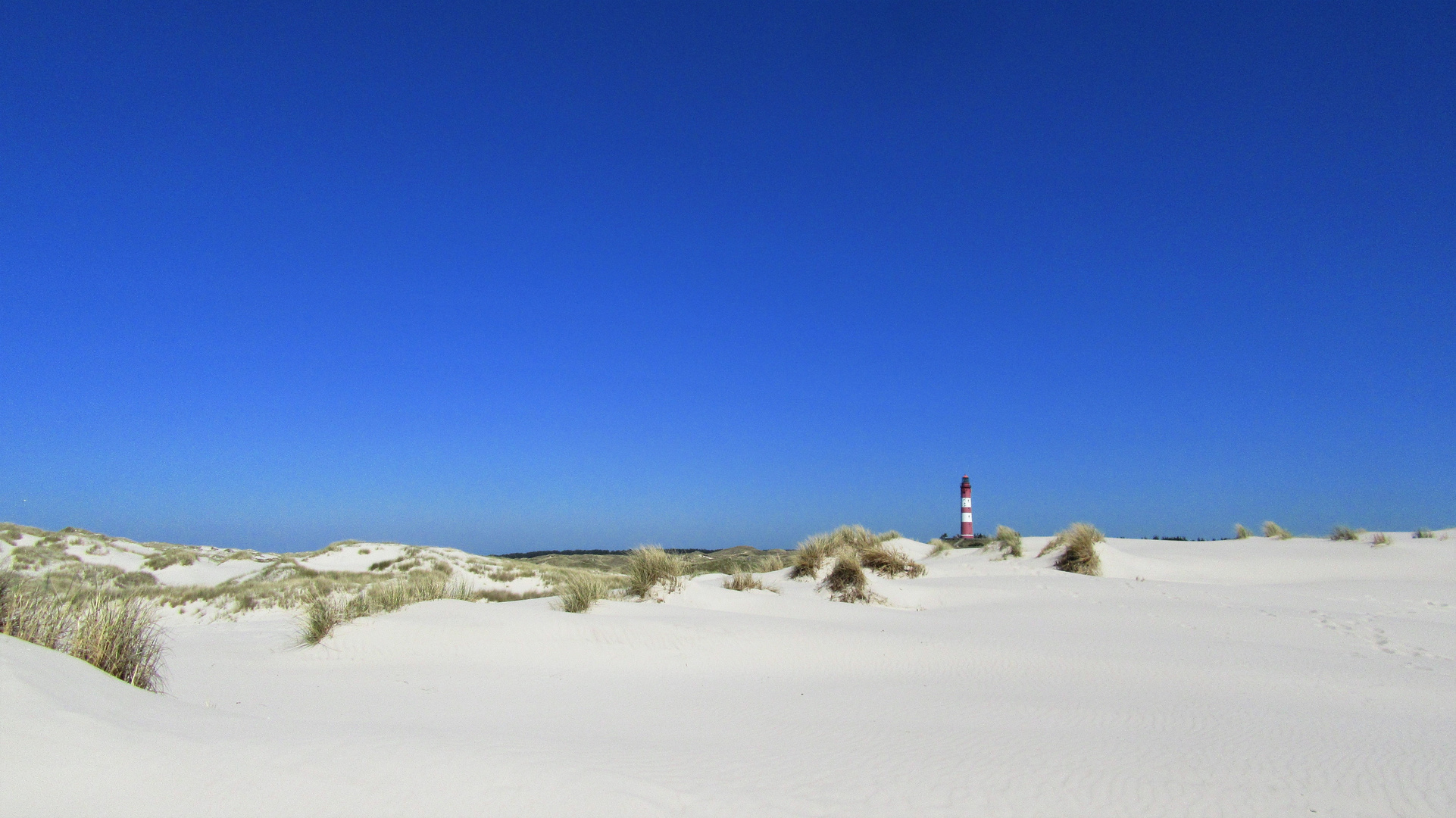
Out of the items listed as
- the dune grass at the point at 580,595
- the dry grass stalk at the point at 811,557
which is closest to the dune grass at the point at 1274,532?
the dry grass stalk at the point at 811,557

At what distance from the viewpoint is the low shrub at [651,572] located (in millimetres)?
12023

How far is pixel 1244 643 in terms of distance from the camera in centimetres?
873

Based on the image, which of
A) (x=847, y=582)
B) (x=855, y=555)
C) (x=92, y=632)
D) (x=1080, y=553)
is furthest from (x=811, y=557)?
(x=92, y=632)

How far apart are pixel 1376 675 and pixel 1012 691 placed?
148 inches

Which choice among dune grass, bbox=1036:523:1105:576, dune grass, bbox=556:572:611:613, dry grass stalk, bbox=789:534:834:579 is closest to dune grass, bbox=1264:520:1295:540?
dune grass, bbox=1036:523:1105:576

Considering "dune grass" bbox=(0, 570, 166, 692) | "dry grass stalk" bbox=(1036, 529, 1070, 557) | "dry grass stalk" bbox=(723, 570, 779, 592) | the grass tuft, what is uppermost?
"dry grass stalk" bbox=(1036, 529, 1070, 557)

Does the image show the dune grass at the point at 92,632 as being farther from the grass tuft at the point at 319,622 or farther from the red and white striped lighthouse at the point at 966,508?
the red and white striped lighthouse at the point at 966,508

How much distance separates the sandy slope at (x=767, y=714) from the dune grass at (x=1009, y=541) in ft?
26.0

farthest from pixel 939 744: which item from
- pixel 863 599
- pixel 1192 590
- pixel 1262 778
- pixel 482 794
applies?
pixel 1192 590

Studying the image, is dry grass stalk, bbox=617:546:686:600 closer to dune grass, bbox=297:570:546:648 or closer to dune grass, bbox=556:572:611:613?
dune grass, bbox=556:572:611:613

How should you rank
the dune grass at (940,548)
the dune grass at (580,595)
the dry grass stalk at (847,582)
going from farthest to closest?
the dune grass at (940,548)
the dry grass stalk at (847,582)
the dune grass at (580,595)

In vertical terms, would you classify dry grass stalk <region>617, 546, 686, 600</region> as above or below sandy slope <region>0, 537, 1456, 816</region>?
above

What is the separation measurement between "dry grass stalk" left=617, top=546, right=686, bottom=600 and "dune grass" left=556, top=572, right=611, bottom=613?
1.02 meters

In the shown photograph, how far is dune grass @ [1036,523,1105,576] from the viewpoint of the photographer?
16.9m
